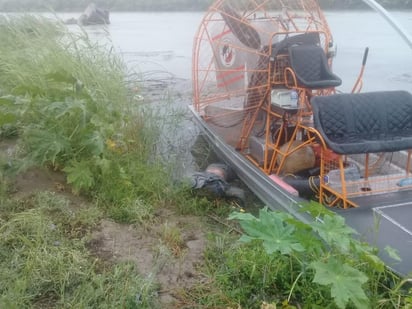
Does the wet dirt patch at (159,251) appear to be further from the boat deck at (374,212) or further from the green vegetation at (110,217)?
the boat deck at (374,212)

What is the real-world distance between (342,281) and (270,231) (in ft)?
1.42

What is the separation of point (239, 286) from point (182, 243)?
2.73 feet

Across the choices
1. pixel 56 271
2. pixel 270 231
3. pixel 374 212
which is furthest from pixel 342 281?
pixel 56 271

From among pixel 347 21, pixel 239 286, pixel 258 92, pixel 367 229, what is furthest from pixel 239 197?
pixel 347 21

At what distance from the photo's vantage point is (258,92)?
5.19m

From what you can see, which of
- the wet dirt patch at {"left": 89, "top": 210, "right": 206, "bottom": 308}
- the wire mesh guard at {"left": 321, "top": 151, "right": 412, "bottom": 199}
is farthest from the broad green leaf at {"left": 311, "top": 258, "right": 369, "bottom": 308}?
the wire mesh guard at {"left": 321, "top": 151, "right": 412, "bottom": 199}

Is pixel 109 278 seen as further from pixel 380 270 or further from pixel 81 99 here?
pixel 81 99

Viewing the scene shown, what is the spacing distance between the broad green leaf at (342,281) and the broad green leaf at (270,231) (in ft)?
0.59

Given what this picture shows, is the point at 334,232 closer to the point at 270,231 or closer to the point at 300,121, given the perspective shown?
the point at 270,231

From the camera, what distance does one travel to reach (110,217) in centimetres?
361

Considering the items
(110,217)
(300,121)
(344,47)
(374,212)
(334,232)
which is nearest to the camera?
(334,232)

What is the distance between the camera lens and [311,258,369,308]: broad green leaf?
6.66 feet

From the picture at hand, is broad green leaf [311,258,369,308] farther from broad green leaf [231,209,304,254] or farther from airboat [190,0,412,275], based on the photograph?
airboat [190,0,412,275]

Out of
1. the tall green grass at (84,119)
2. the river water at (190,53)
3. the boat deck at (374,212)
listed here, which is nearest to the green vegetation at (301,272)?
the boat deck at (374,212)
